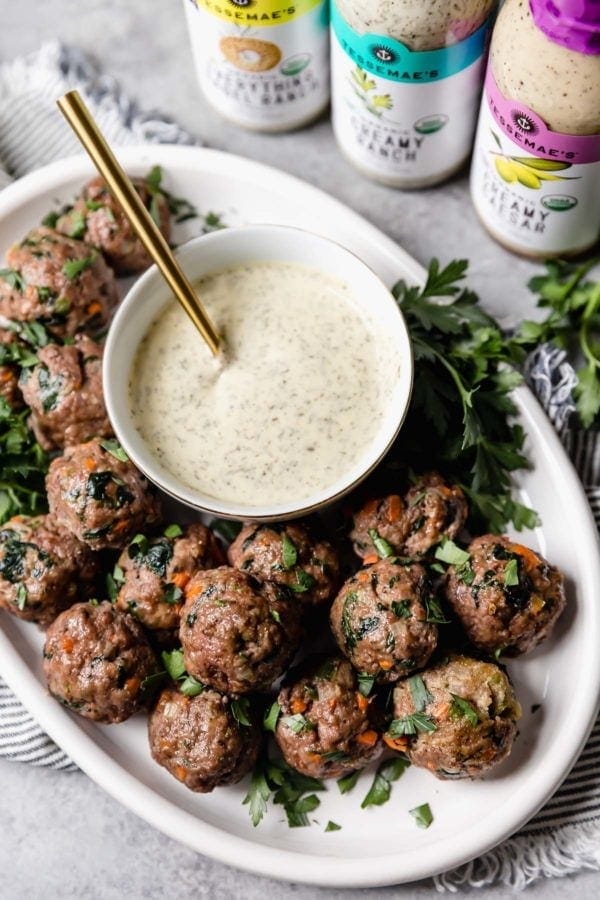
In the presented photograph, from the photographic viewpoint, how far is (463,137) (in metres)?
3.10

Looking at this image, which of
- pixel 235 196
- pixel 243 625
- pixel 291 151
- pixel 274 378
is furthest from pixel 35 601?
pixel 291 151

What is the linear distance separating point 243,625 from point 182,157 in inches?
52.8

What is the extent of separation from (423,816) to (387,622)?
0.56m

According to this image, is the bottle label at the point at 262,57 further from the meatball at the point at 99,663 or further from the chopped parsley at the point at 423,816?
the chopped parsley at the point at 423,816

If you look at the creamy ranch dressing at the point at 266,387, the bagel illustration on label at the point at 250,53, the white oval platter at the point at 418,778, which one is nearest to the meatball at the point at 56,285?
the creamy ranch dressing at the point at 266,387

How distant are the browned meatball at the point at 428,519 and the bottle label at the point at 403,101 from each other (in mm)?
964

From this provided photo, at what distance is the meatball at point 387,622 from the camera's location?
2498mm

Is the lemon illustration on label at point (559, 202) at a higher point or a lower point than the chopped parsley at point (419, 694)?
higher

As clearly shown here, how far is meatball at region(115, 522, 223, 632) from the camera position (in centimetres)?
268

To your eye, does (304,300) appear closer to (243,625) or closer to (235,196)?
(235,196)

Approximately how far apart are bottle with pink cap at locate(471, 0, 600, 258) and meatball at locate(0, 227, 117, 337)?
105 cm

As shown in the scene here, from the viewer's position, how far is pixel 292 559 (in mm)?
2641

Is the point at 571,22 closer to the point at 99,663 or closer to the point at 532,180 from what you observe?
the point at 532,180

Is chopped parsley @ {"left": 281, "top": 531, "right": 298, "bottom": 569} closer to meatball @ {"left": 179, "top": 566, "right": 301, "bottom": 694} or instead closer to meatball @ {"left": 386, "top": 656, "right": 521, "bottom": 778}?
meatball @ {"left": 179, "top": 566, "right": 301, "bottom": 694}
